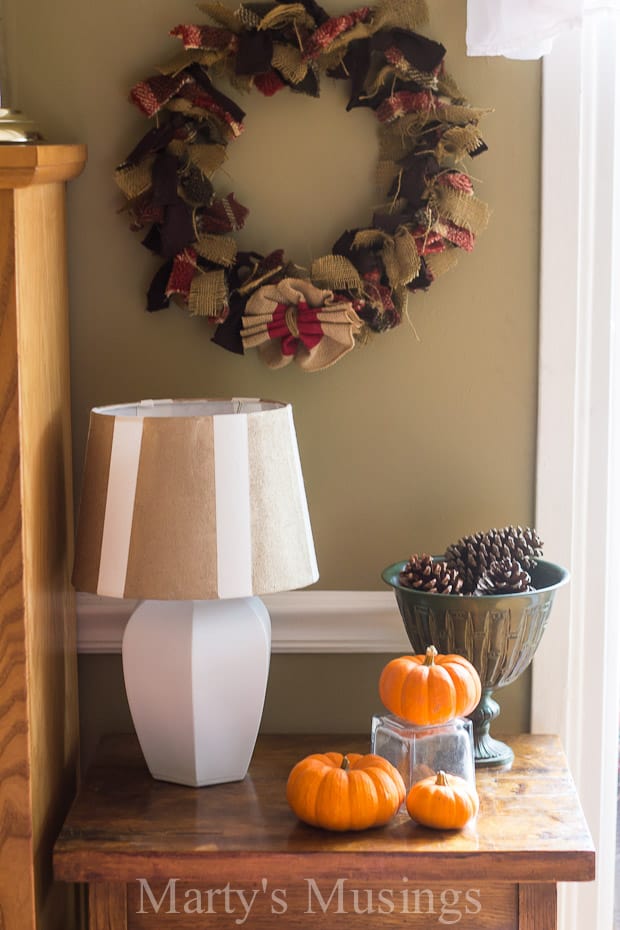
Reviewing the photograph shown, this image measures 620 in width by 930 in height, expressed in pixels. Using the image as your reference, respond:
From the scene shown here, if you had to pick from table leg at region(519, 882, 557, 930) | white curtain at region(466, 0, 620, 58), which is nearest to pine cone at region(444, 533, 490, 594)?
table leg at region(519, 882, 557, 930)

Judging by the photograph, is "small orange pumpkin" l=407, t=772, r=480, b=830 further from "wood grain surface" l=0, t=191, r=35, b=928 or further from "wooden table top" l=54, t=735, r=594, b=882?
"wood grain surface" l=0, t=191, r=35, b=928

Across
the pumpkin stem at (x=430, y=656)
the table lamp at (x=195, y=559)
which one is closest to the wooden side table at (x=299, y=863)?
the table lamp at (x=195, y=559)

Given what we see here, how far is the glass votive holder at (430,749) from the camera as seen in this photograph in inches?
64.8

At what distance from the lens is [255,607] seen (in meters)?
1.74

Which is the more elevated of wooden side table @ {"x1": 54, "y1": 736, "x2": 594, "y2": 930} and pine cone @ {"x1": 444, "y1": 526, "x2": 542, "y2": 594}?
pine cone @ {"x1": 444, "y1": 526, "x2": 542, "y2": 594}

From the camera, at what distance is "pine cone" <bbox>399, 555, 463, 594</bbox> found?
5.69 feet

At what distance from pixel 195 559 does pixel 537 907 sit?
66cm

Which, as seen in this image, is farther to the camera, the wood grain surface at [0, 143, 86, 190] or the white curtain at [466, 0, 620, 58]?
the white curtain at [466, 0, 620, 58]

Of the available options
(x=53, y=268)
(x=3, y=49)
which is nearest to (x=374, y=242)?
(x=53, y=268)

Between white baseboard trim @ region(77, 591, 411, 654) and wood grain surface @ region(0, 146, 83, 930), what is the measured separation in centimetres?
11

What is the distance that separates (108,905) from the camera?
1602 mm

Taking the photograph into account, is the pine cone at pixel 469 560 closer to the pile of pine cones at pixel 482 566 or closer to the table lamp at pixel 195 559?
the pile of pine cones at pixel 482 566

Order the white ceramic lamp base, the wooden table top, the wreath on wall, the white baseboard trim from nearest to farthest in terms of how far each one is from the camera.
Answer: the wooden table top < the white ceramic lamp base < the wreath on wall < the white baseboard trim

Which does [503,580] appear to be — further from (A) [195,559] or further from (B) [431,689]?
(A) [195,559]
